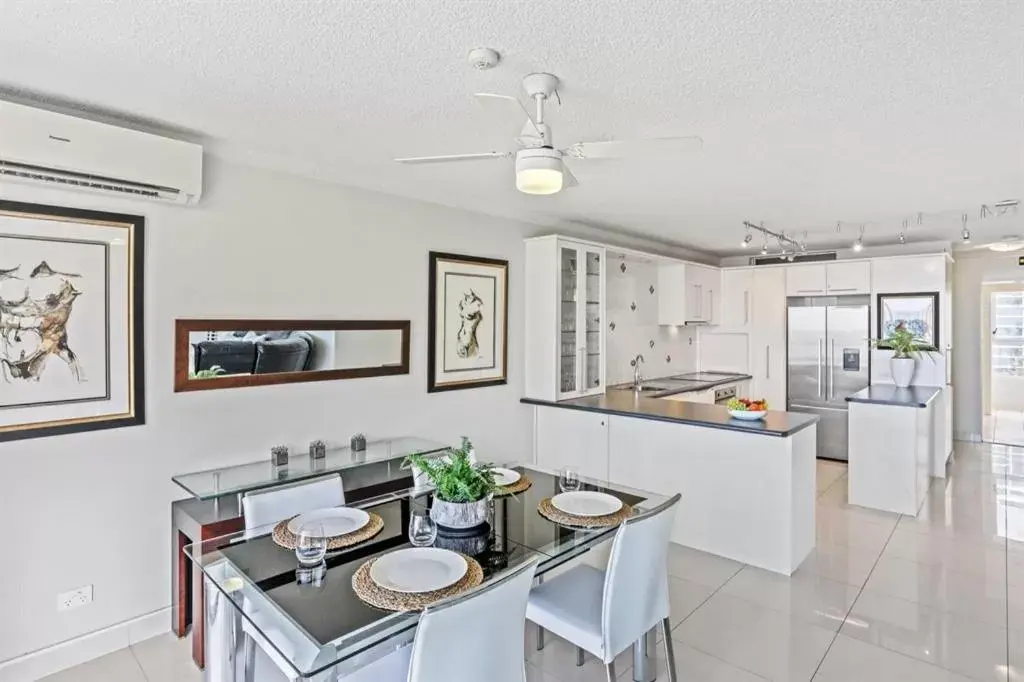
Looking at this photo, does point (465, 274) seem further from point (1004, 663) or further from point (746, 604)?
point (1004, 663)

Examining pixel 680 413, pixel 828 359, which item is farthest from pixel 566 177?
pixel 828 359

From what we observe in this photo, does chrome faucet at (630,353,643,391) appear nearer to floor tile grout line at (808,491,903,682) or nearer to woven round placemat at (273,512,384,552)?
floor tile grout line at (808,491,903,682)

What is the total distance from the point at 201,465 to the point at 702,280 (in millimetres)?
5273

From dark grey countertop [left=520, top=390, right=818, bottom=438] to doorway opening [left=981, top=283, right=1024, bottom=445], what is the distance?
4800 mm

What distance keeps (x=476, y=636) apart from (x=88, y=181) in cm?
235

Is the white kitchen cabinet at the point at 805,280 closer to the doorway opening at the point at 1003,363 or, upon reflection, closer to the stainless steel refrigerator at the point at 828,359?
the stainless steel refrigerator at the point at 828,359

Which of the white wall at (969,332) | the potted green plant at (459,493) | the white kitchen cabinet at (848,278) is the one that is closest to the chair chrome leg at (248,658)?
the potted green plant at (459,493)

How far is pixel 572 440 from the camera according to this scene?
14.3 ft

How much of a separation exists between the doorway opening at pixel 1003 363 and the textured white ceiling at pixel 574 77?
14.3ft

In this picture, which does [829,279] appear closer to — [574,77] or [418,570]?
[574,77]

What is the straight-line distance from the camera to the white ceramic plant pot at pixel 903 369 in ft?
16.8

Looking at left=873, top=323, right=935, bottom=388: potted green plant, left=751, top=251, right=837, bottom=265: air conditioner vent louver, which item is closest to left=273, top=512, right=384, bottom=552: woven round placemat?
left=873, top=323, right=935, bottom=388: potted green plant

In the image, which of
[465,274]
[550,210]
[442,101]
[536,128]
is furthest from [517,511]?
[550,210]

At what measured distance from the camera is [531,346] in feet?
14.7
